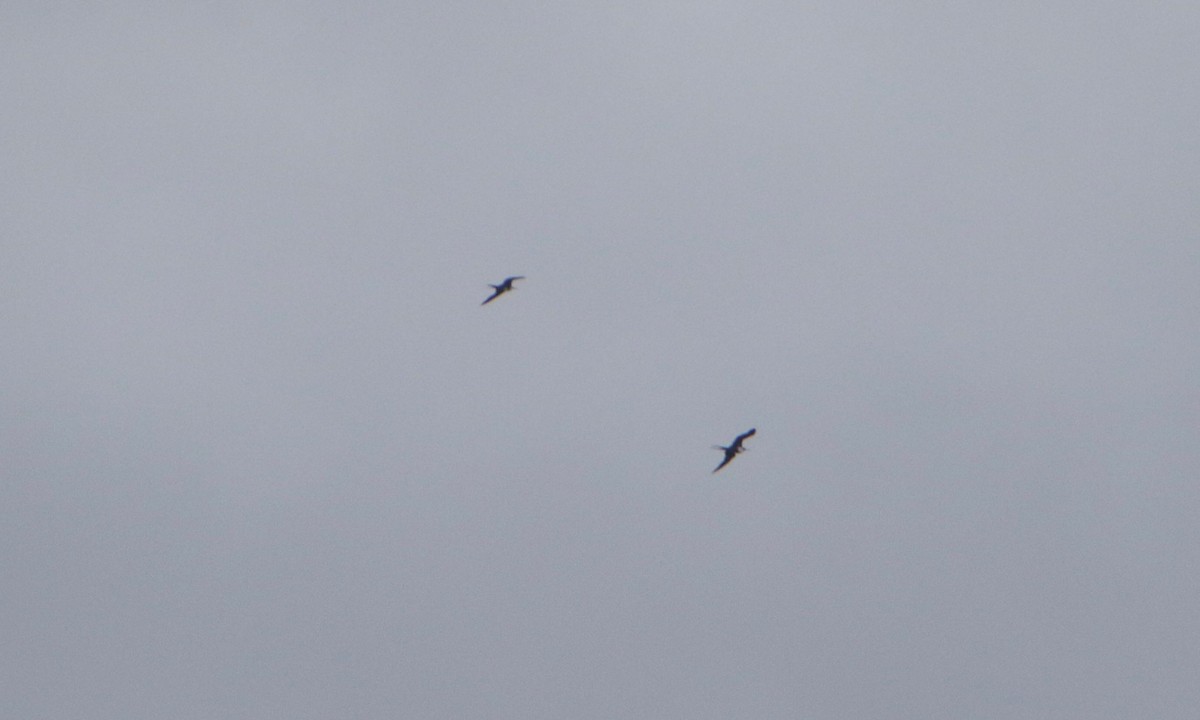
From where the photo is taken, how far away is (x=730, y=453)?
102562mm

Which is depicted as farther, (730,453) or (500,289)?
(500,289)

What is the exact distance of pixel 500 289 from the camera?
11131 centimetres

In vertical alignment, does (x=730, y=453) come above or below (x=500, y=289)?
below

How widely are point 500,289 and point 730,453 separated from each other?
78.3 feet
